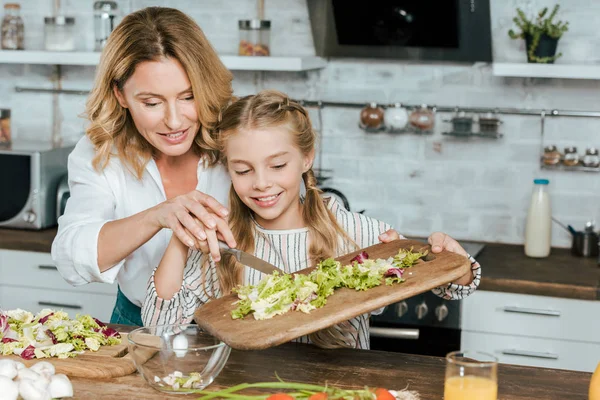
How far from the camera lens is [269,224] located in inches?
91.5

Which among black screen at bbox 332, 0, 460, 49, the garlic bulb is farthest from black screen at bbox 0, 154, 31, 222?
the garlic bulb

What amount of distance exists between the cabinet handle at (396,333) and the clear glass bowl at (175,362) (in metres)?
1.63

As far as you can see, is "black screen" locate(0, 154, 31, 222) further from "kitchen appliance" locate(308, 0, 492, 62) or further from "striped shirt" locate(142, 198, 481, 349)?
"striped shirt" locate(142, 198, 481, 349)

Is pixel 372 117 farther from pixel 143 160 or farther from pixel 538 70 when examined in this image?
pixel 143 160

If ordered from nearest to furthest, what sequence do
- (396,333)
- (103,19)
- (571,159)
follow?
(396,333) → (571,159) → (103,19)

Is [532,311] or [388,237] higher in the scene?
[388,237]

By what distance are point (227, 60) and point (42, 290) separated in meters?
1.27

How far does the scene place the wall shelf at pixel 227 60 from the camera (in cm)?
360

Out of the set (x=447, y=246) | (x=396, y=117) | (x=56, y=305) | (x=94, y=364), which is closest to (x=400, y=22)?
(x=396, y=117)

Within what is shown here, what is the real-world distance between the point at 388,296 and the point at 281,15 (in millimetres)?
2429

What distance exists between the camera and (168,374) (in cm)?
168

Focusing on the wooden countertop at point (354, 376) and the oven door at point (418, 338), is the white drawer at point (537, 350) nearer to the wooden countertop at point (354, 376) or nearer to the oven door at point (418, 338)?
the oven door at point (418, 338)

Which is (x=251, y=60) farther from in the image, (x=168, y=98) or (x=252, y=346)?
(x=252, y=346)

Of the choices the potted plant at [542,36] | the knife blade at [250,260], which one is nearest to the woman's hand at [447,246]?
the knife blade at [250,260]
